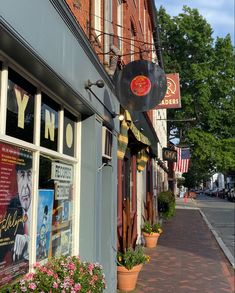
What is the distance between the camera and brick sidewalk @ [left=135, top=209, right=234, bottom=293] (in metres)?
8.23

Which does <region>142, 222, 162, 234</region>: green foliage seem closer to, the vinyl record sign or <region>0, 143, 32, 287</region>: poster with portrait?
the vinyl record sign

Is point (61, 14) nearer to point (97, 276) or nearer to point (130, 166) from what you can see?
point (97, 276)

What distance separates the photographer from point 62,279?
4160 mm

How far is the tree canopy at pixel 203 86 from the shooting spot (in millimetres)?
36250

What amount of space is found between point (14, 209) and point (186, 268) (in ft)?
21.6

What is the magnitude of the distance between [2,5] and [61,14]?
1.64m

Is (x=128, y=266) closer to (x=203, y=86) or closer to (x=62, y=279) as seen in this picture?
(x=62, y=279)

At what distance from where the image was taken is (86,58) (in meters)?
6.16

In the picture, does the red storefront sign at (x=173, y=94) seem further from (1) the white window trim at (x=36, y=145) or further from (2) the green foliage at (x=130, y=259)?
(1) the white window trim at (x=36, y=145)

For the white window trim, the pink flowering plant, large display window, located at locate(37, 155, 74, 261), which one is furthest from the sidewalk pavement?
the pink flowering plant

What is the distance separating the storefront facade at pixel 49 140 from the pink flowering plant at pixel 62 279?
0.77ft

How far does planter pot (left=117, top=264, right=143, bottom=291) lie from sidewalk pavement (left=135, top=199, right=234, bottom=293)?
18 cm

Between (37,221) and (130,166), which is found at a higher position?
(130,166)

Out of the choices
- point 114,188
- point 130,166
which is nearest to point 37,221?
point 114,188
